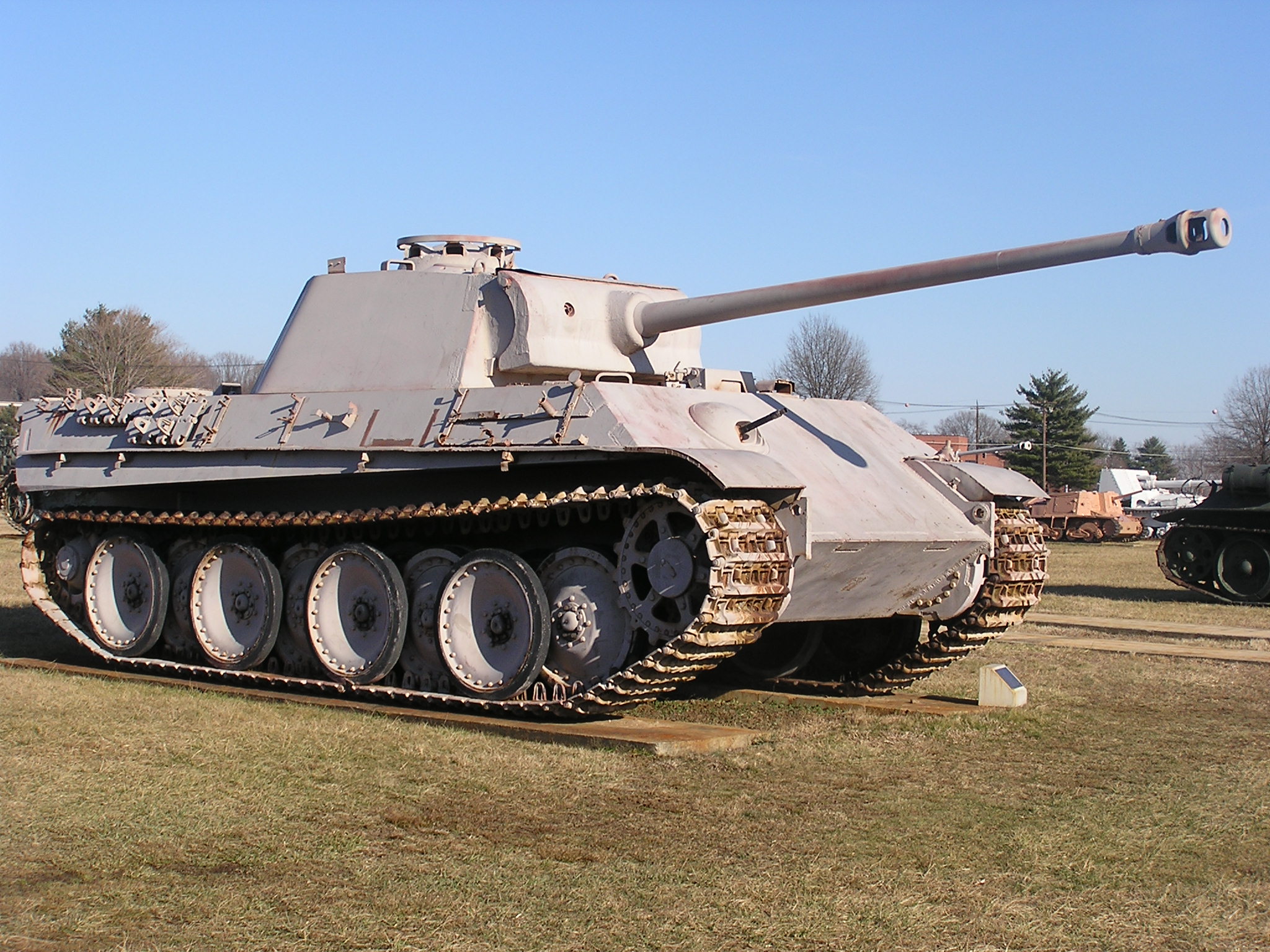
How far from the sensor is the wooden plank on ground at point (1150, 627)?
1780 cm

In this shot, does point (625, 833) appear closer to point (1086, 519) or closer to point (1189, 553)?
point (1189, 553)

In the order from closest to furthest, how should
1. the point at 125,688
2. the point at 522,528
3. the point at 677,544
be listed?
the point at 677,544, the point at 522,528, the point at 125,688

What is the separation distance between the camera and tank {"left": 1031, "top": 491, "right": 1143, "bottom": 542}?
161ft

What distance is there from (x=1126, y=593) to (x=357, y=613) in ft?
58.0

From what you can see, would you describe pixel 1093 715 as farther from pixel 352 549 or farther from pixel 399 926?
pixel 399 926

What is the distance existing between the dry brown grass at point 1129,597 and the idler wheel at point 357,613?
40.7 ft

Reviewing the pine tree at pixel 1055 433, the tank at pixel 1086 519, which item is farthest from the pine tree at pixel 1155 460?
the tank at pixel 1086 519

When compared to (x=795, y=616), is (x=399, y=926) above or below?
below

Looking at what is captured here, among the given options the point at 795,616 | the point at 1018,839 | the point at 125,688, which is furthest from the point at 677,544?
the point at 125,688

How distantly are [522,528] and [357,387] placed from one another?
1.99 meters

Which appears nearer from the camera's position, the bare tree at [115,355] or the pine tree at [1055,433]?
the bare tree at [115,355]

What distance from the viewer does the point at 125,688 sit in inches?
454

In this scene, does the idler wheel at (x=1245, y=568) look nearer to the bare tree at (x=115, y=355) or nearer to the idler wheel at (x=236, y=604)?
the idler wheel at (x=236, y=604)

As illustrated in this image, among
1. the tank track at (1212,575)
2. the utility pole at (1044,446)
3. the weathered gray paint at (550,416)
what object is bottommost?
the tank track at (1212,575)
